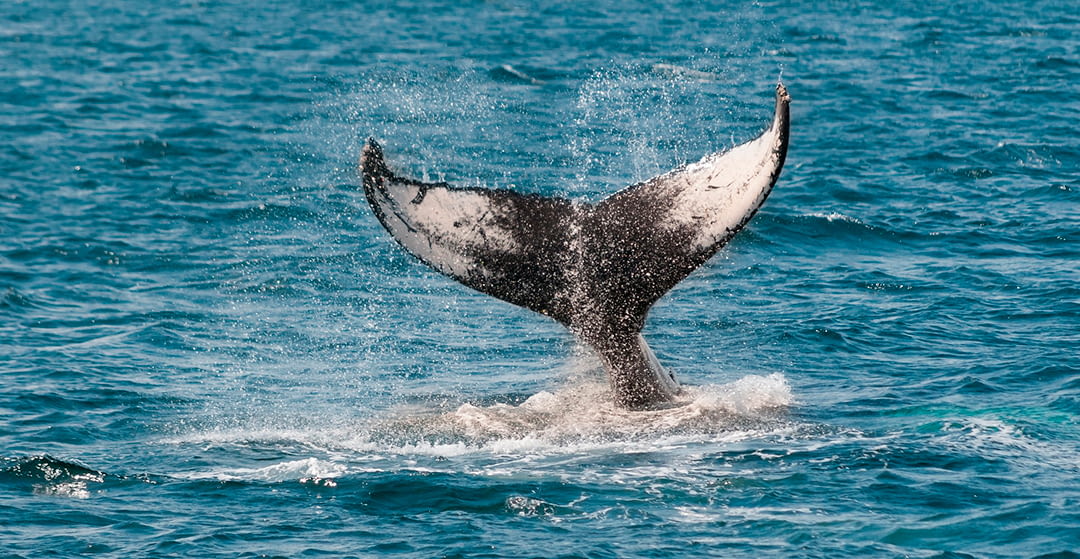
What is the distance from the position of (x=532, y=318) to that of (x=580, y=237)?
254 inches

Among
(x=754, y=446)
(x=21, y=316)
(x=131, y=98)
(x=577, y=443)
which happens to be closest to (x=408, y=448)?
(x=577, y=443)

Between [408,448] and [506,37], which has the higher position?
[506,37]

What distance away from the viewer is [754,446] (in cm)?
1244

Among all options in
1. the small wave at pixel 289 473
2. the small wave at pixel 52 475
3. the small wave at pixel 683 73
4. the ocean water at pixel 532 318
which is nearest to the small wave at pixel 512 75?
the ocean water at pixel 532 318

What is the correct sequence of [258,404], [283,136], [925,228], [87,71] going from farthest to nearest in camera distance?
1. [87,71]
2. [283,136]
3. [925,228]
4. [258,404]

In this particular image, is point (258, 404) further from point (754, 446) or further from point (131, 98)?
point (131, 98)

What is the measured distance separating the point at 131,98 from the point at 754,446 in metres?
25.0

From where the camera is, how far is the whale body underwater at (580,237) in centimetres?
1159

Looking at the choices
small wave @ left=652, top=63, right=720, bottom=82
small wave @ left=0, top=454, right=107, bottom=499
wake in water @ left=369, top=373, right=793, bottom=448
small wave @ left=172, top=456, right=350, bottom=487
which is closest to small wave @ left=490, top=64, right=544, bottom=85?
small wave @ left=652, top=63, right=720, bottom=82

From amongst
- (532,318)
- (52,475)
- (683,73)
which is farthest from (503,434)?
(683,73)

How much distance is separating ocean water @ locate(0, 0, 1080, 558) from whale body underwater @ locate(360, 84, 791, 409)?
3.60ft

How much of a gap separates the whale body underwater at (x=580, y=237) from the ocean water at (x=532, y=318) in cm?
110

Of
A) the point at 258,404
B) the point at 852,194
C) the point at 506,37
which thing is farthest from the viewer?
the point at 506,37

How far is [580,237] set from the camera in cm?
1213
